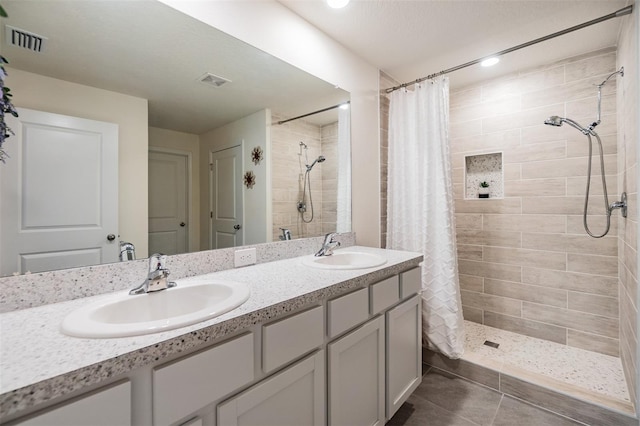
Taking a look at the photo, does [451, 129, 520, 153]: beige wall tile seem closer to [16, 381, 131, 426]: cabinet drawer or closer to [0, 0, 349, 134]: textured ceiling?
[0, 0, 349, 134]: textured ceiling

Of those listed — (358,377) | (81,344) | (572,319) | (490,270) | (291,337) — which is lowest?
(572,319)

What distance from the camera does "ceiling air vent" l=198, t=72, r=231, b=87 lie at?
1.41 meters

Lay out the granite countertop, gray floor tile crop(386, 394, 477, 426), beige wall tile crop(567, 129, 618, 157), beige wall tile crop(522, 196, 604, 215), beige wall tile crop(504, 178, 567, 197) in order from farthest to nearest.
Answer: beige wall tile crop(504, 178, 567, 197) < beige wall tile crop(522, 196, 604, 215) < beige wall tile crop(567, 129, 618, 157) < gray floor tile crop(386, 394, 477, 426) < the granite countertop

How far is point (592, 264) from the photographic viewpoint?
2.16 m

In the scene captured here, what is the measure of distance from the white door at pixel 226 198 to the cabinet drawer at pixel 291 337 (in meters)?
0.63

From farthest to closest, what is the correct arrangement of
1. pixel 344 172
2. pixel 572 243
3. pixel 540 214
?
pixel 540 214
pixel 572 243
pixel 344 172

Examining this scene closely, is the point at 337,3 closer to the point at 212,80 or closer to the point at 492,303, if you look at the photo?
the point at 212,80

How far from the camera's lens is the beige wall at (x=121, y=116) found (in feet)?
3.11

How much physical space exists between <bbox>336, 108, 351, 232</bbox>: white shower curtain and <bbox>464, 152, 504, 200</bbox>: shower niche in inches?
53.1

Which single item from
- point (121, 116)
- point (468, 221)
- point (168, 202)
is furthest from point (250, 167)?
point (468, 221)

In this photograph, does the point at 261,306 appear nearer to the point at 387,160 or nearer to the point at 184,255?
the point at 184,255

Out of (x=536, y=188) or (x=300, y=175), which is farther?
(x=536, y=188)

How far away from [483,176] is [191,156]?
2.53m

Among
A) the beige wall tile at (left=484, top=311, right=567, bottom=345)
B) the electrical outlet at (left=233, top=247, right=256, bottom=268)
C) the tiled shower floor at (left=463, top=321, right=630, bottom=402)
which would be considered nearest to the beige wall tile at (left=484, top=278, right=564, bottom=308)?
the beige wall tile at (left=484, top=311, right=567, bottom=345)
